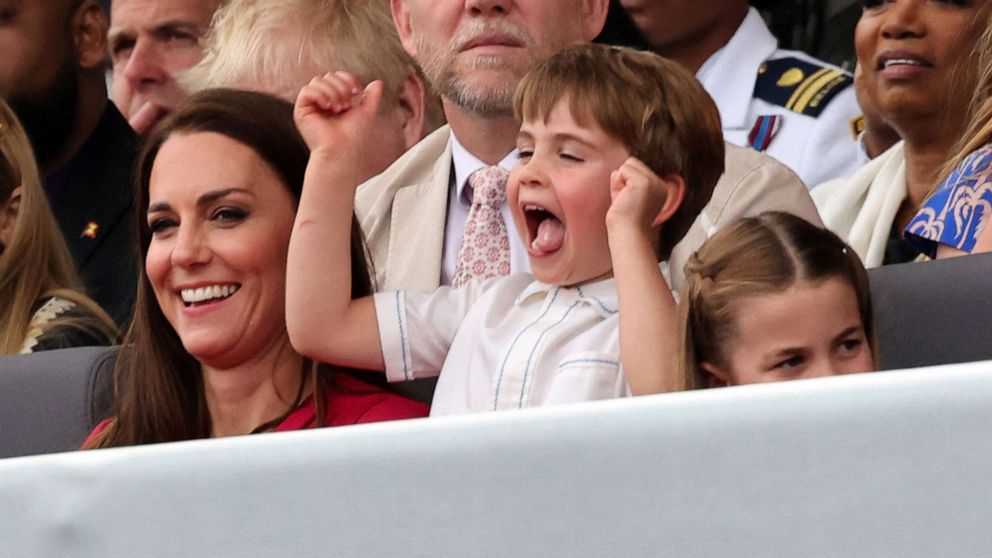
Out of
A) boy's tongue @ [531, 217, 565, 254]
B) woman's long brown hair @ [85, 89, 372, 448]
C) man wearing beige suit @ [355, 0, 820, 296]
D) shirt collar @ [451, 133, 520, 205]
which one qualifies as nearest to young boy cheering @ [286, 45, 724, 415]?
boy's tongue @ [531, 217, 565, 254]

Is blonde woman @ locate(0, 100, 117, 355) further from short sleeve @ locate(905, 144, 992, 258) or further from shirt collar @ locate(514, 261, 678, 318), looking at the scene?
short sleeve @ locate(905, 144, 992, 258)

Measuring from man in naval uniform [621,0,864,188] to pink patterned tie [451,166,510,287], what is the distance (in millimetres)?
594

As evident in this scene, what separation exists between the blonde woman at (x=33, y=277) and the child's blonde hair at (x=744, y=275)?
0.93 meters

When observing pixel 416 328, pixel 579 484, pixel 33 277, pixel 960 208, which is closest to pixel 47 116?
pixel 33 277

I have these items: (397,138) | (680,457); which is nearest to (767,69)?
(397,138)

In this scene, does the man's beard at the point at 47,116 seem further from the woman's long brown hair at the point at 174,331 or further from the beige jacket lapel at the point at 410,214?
the woman's long brown hair at the point at 174,331

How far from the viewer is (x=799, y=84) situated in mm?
2664

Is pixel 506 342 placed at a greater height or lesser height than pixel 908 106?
lesser

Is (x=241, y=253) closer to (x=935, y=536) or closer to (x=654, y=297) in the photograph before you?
(x=654, y=297)

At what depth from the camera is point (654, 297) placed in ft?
5.32

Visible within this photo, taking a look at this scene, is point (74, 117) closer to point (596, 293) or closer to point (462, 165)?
point (462, 165)

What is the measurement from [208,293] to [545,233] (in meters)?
0.40

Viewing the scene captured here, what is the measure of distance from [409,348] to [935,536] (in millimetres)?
944

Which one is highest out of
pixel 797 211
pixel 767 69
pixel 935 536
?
pixel 767 69
